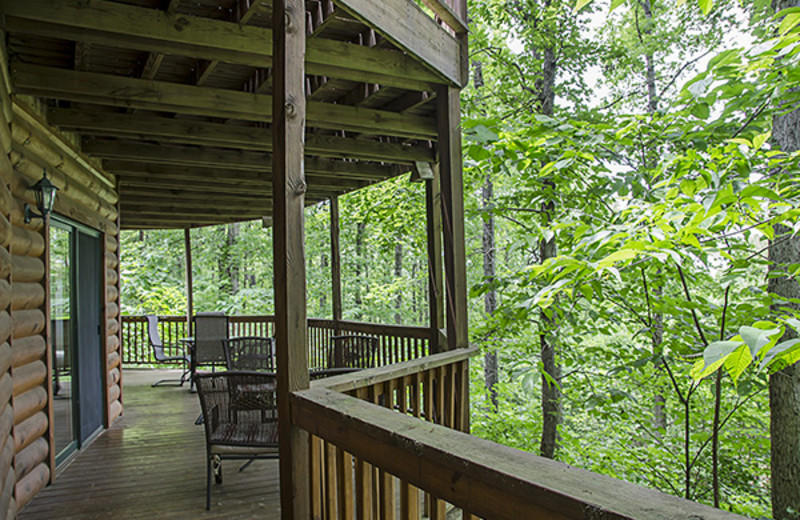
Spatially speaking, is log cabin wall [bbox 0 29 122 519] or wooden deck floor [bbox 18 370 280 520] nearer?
log cabin wall [bbox 0 29 122 519]

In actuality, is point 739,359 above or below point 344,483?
above

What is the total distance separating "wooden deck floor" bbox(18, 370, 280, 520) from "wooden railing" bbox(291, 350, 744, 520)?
4.97 feet

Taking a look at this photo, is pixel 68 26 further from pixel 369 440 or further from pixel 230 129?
pixel 369 440

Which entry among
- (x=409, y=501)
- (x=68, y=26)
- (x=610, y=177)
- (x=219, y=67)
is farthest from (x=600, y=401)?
(x=68, y=26)

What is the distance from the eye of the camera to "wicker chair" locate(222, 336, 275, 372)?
203 inches

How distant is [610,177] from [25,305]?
3963 mm

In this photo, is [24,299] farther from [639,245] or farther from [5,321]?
[639,245]

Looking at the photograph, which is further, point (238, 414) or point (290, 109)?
point (238, 414)

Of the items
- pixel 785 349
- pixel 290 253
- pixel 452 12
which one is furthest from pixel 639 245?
pixel 452 12

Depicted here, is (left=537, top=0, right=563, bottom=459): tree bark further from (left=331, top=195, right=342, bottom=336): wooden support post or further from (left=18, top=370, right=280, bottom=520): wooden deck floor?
(left=18, top=370, right=280, bottom=520): wooden deck floor

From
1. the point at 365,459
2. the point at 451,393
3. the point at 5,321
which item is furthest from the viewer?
the point at 451,393

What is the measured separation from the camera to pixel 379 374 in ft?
7.52

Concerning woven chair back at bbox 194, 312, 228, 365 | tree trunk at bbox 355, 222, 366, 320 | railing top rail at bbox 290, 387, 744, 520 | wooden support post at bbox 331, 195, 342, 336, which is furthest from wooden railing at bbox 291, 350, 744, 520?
tree trunk at bbox 355, 222, 366, 320

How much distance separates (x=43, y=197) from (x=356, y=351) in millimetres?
2731
